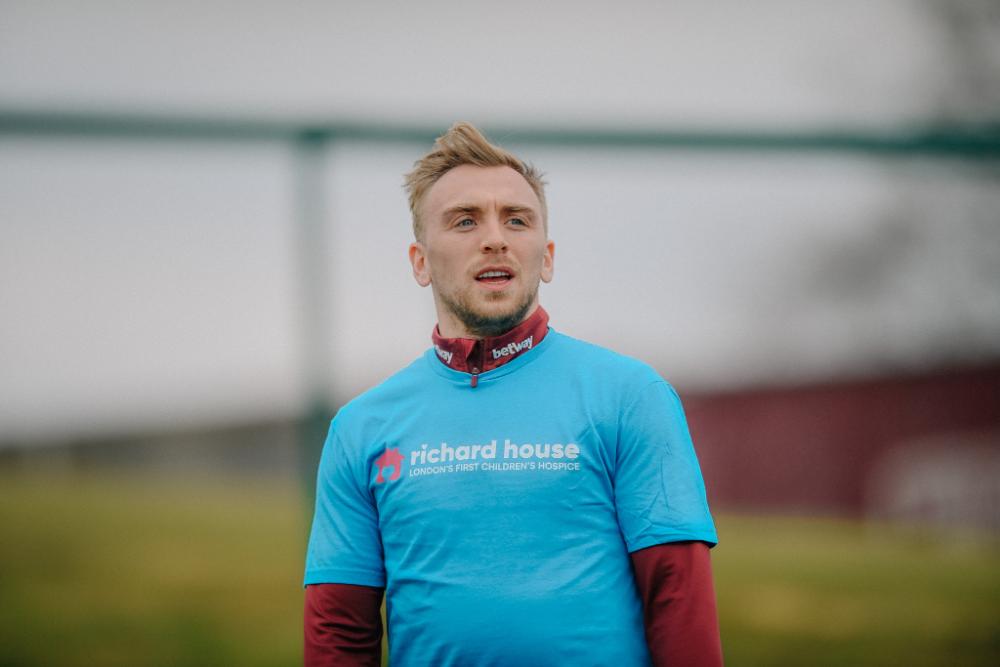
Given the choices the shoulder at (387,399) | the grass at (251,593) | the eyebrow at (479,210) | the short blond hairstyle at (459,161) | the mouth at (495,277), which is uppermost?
the short blond hairstyle at (459,161)

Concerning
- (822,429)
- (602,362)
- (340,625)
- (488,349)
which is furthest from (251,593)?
(822,429)

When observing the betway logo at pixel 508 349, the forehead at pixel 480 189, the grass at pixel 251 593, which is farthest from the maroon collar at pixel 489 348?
the grass at pixel 251 593

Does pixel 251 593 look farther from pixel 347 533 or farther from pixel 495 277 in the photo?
pixel 495 277

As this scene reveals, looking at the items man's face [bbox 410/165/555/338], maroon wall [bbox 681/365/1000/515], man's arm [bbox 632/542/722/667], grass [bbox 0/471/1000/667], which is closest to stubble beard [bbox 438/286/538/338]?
man's face [bbox 410/165/555/338]

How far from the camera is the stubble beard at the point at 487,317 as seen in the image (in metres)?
1.64

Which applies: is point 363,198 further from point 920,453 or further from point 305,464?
point 920,453

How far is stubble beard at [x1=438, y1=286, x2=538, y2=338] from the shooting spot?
1.64 metres

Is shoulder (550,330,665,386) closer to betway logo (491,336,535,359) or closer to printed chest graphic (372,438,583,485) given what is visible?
betway logo (491,336,535,359)

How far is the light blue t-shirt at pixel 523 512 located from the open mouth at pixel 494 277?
155mm

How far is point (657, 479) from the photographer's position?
4.89 feet

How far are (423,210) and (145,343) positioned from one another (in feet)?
4.11

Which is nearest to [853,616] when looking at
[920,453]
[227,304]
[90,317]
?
[227,304]

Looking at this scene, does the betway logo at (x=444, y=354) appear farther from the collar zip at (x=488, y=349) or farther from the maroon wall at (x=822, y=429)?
the maroon wall at (x=822, y=429)

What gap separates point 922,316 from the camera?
357 cm
